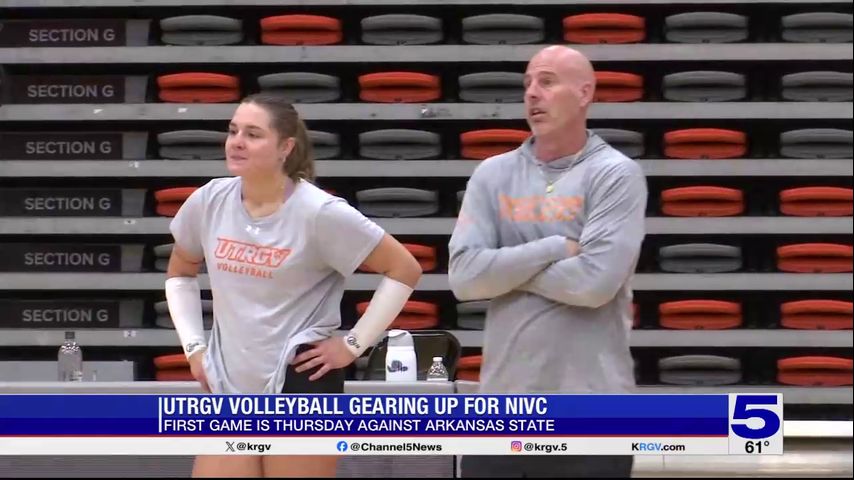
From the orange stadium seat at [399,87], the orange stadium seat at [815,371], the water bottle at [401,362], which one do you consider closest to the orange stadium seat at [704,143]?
the orange stadium seat at [815,371]

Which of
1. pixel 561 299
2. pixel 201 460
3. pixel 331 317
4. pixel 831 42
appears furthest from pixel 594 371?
pixel 831 42

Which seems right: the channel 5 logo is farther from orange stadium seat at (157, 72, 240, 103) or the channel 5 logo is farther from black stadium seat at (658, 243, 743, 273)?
orange stadium seat at (157, 72, 240, 103)

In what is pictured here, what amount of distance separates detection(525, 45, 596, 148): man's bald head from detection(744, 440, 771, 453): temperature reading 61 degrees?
0.68m

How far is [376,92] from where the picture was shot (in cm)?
626

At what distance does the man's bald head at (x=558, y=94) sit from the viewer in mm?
2479

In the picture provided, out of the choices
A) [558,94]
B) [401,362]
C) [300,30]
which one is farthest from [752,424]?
[300,30]

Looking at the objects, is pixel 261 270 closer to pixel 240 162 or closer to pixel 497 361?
pixel 240 162

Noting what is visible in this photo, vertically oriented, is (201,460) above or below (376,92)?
below

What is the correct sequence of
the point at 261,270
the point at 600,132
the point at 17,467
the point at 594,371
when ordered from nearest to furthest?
the point at 594,371, the point at 261,270, the point at 17,467, the point at 600,132

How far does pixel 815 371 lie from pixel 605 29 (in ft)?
5.67

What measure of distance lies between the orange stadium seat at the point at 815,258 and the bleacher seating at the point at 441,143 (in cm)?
1

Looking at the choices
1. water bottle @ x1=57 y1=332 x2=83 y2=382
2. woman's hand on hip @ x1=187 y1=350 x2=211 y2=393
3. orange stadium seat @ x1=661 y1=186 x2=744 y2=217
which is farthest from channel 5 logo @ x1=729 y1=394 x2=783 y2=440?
orange stadium seat @ x1=661 y1=186 x2=744 y2=217

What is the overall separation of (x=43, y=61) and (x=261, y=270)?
4.02 meters

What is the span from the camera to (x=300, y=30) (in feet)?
20.7
